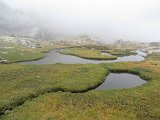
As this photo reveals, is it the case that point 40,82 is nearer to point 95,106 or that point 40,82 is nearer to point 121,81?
point 95,106

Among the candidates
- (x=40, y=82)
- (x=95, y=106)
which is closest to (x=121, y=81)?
(x=40, y=82)

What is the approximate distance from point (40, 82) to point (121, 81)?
73.6ft

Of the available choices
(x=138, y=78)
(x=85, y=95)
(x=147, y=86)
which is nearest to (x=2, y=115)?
(x=85, y=95)

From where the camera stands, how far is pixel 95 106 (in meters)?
43.5

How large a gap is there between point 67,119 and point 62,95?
11.3 metres

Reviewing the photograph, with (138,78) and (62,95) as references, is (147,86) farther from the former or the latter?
(62,95)

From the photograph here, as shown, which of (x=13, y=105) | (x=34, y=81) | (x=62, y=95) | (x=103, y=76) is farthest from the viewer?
(x=103, y=76)

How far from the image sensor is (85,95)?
49125 millimetres

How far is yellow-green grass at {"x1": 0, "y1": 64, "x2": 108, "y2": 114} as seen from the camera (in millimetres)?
46275

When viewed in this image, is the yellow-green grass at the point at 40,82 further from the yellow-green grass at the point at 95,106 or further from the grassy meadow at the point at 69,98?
the yellow-green grass at the point at 95,106

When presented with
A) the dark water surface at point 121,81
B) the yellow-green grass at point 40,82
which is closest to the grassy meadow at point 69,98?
the yellow-green grass at point 40,82

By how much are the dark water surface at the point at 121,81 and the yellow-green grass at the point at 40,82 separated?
1728 mm

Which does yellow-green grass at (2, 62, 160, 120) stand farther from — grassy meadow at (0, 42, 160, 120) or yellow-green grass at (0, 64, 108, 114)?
yellow-green grass at (0, 64, 108, 114)

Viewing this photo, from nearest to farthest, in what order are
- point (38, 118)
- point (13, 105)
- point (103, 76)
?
point (38, 118), point (13, 105), point (103, 76)
